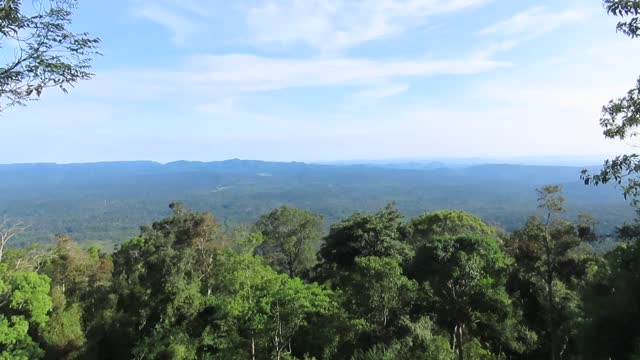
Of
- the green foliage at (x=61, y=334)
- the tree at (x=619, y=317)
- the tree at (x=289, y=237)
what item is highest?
the tree at (x=619, y=317)

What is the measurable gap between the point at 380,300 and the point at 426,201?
16224 centimetres

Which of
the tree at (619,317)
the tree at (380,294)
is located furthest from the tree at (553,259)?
the tree at (619,317)

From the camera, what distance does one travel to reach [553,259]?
54.5ft

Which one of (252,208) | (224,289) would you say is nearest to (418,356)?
(224,289)

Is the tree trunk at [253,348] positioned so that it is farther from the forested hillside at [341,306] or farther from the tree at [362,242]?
the tree at [362,242]

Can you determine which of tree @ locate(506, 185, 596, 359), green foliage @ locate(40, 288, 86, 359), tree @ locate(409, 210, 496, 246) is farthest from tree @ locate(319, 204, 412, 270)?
green foliage @ locate(40, 288, 86, 359)

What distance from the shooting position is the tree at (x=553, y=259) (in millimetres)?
15984

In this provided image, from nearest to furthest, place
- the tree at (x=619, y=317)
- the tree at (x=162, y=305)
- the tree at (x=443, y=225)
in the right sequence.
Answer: the tree at (x=619, y=317), the tree at (x=162, y=305), the tree at (x=443, y=225)

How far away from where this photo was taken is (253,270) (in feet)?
58.5

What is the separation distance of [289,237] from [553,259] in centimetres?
1712

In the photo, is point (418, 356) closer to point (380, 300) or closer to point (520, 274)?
point (380, 300)

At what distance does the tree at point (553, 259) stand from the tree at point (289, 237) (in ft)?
47.5

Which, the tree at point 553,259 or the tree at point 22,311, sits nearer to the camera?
the tree at point 553,259

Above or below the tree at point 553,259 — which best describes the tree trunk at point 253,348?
below
